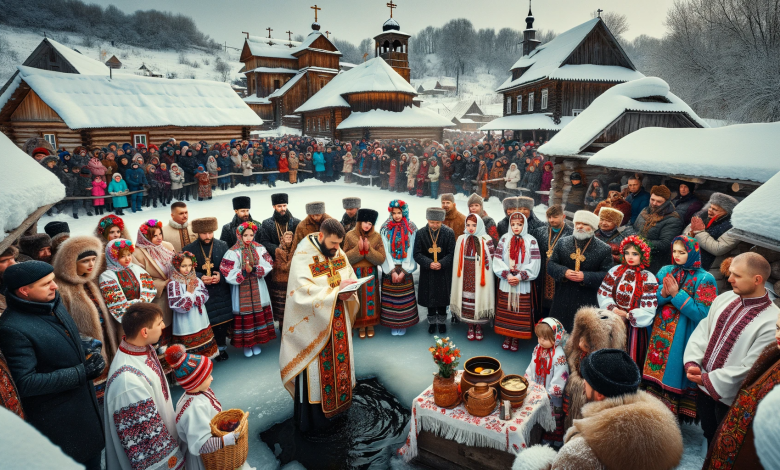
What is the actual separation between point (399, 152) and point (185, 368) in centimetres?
1879

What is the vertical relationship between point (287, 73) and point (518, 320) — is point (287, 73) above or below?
above

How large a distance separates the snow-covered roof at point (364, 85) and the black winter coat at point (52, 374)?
91.9 ft

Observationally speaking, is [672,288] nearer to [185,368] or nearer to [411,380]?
[411,380]

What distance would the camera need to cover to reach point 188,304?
4906 millimetres

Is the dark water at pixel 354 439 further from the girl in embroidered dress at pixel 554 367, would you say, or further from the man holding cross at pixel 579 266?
the man holding cross at pixel 579 266

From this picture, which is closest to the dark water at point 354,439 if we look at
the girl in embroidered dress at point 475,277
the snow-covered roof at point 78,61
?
the girl in embroidered dress at point 475,277

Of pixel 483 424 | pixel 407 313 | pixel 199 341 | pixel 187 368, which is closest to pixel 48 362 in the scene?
pixel 187 368

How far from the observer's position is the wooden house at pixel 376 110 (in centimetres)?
2880

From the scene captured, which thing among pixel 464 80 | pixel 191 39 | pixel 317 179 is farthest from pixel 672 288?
pixel 191 39

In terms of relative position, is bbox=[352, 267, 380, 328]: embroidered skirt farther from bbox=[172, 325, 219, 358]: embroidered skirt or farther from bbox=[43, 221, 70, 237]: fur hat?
bbox=[43, 221, 70, 237]: fur hat

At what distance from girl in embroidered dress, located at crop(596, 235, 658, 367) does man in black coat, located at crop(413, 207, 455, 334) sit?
2.39 m

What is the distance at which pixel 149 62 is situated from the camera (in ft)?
239

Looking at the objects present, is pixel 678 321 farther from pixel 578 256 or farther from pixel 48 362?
pixel 48 362

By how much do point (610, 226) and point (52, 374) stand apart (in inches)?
236
